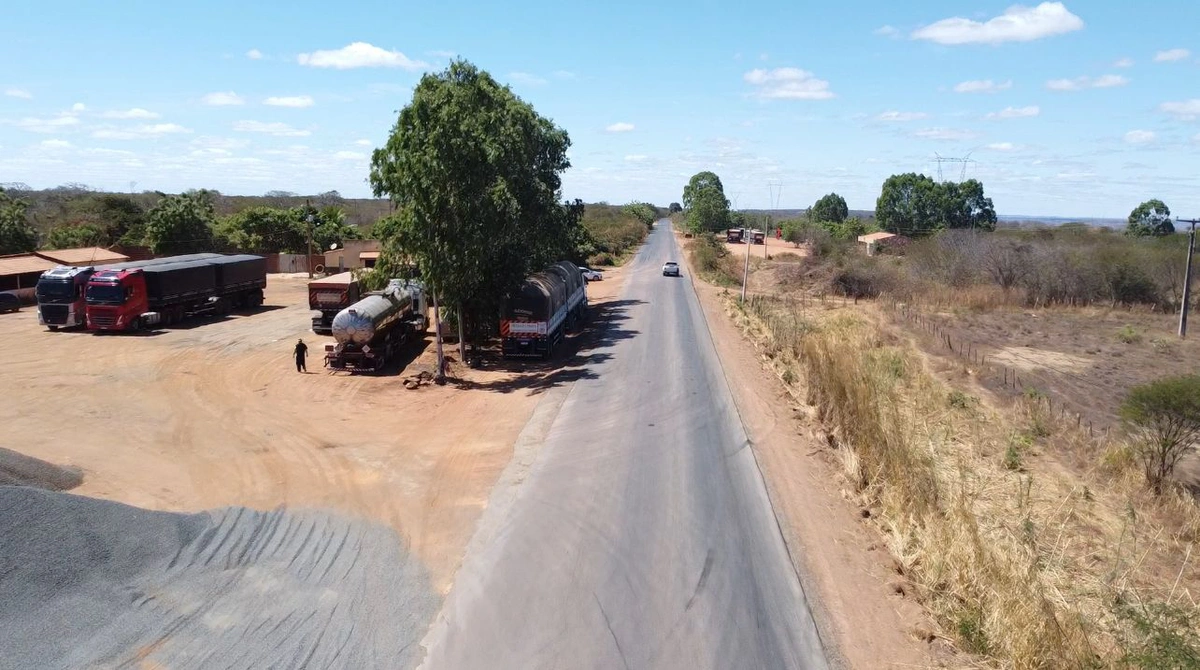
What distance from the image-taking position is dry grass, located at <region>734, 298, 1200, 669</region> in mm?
10273

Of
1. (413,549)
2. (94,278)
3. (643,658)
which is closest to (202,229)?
(94,278)

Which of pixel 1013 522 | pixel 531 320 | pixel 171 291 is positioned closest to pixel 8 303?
pixel 171 291

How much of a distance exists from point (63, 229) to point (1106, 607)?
72417 millimetres

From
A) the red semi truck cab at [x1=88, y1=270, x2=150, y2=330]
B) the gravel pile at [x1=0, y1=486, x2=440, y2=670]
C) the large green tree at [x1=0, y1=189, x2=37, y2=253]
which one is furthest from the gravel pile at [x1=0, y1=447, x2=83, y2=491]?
the large green tree at [x1=0, y1=189, x2=37, y2=253]

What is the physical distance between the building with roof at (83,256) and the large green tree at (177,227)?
3.93m

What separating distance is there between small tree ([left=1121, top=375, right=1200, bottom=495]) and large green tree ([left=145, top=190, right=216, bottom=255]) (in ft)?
190

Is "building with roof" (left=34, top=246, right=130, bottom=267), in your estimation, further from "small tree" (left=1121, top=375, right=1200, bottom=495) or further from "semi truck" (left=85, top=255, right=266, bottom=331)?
"small tree" (left=1121, top=375, right=1200, bottom=495)

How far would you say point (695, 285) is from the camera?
6300 cm

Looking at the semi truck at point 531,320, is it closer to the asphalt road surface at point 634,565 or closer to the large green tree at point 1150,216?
the asphalt road surface at point 634,565

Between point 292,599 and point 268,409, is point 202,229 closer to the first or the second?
point 268,409

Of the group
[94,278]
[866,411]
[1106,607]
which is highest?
[94,278]

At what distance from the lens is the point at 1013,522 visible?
610 inches

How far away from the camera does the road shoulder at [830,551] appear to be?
10.5m

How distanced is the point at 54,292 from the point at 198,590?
29620 millimetres
